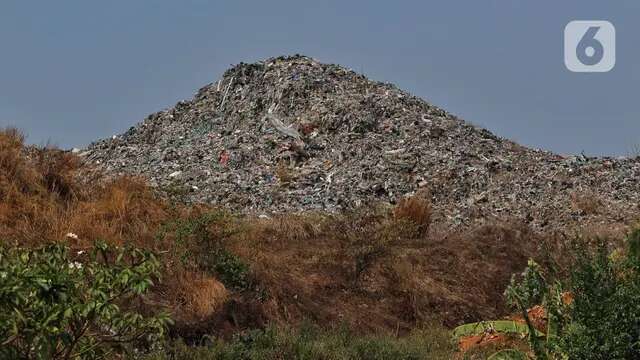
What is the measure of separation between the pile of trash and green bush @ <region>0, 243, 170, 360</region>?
1156 cm

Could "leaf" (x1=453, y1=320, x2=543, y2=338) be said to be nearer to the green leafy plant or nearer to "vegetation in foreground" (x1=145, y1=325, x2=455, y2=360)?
"vegetation in foreground" (x1=145, y1=325, x2=455, y2=360)

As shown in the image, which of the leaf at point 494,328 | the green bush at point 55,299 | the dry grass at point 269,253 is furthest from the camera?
the dry grass at point 269,253

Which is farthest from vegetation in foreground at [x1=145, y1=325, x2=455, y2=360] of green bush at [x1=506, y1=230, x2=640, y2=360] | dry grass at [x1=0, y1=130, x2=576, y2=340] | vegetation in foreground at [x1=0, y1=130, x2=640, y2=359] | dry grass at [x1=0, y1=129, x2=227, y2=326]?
green bush at [x1=506, y1=230, x2=640, y2=360]

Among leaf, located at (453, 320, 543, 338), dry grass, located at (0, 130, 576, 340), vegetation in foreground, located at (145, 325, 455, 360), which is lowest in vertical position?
vegetation in foreground, located at (145, 325, 455, 360)

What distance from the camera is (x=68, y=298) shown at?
477cm

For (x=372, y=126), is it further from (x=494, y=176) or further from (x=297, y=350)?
(x=297, y=350)

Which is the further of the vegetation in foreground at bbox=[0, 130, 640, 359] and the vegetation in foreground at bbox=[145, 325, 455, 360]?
the vegetation in foreground at bbox=[145, 325, 455, 360]

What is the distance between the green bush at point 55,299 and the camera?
15.0 feet

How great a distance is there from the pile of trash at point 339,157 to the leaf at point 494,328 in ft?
26.5

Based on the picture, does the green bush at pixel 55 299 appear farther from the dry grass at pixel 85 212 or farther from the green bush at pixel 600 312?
the dry grass at pixel 85 212

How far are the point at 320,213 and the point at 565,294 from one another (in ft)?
24.8

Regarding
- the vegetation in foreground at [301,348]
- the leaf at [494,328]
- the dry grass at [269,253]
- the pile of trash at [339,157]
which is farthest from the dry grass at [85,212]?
the pile of trash at [339,157]

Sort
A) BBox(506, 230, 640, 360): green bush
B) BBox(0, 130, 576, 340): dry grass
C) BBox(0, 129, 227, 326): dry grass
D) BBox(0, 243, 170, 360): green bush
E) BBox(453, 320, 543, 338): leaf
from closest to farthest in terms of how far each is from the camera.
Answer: BBox(0, 243, 170, 360): green bush → BBox(506, 230, 640, 360): green bush → BBox(453, 320, 543, 338): leaf → BBox(0, 129, 227, 326): dry grass → BBox(0, 130, 576, 340): dry grass

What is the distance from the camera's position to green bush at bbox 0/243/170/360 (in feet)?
15.0
